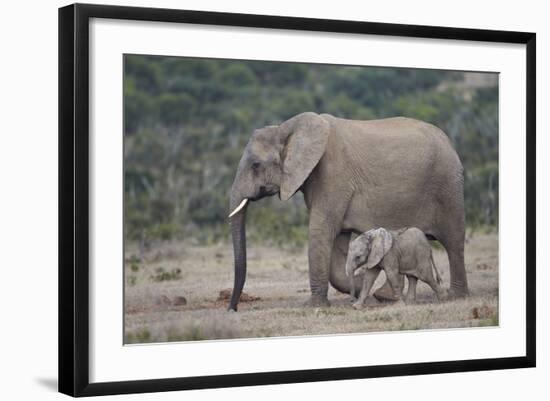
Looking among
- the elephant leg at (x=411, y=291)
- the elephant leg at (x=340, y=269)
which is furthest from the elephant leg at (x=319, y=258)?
the elephant leg at (x=411, y=291)

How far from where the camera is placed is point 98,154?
36.8ft

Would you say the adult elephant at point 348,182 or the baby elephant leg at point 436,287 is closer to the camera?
the adult elephant at point 348,182

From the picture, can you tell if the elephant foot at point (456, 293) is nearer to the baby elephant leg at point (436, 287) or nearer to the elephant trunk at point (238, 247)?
the baby elephant leg at point (436, 287)

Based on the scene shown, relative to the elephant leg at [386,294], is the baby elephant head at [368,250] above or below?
above

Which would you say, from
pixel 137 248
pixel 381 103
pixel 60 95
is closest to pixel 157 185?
pixel 137 248

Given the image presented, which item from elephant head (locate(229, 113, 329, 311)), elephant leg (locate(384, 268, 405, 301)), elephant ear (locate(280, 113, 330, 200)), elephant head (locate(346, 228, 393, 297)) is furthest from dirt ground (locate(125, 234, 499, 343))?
elephant ear (locate(280, 113, 330, 200))

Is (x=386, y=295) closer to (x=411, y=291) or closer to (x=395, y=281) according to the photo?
(x=395, y=281)

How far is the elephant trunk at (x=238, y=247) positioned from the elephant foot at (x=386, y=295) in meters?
1.22

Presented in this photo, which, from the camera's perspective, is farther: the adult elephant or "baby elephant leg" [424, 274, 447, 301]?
"baby elephant leg" [424, 274, 447, 301]

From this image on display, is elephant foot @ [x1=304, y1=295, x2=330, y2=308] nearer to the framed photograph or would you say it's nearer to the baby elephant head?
the framed photograph

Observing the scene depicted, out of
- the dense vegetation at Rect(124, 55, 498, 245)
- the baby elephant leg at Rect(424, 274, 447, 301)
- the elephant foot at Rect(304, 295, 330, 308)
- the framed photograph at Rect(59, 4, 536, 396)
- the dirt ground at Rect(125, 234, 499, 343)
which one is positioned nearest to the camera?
the framed photograph at Rect(59, 4, 536, 396)

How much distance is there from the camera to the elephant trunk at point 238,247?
12.5 metres

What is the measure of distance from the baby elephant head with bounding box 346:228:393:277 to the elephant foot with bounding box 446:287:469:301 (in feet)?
2.48

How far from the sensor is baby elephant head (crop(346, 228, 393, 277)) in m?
12.9
